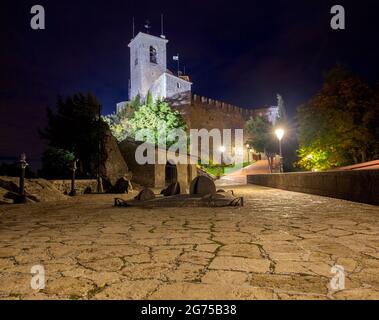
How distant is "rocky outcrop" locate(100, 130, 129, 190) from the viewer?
18.5 meters

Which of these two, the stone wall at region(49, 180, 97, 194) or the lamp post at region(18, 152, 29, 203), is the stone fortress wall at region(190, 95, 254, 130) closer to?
the stone wall at region(49, 180, 97, 194)

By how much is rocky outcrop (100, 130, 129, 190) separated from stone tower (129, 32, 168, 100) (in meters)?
45.7

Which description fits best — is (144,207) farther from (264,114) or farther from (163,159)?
(264,114)

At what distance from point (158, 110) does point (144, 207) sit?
36230 millimetres

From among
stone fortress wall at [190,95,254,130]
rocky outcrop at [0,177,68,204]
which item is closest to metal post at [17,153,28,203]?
rocky outcrop at [0,177,68,204]

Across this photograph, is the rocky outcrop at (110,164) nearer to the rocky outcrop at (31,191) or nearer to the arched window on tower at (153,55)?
the rocky outcrop at (31,191)

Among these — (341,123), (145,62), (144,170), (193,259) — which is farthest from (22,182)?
(145,62)

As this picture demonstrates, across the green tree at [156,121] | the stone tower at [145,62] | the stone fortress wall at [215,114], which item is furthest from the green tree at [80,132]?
the stone tower at [145,62]

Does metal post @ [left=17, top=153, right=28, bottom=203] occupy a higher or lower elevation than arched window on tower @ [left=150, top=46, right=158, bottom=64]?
lower

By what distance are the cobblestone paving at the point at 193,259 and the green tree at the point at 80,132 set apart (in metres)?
14.9

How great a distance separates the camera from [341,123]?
633 inches

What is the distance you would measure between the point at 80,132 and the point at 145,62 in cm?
4928

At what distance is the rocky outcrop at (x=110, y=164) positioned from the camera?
18500mm

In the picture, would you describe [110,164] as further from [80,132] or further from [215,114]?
[215,114]
